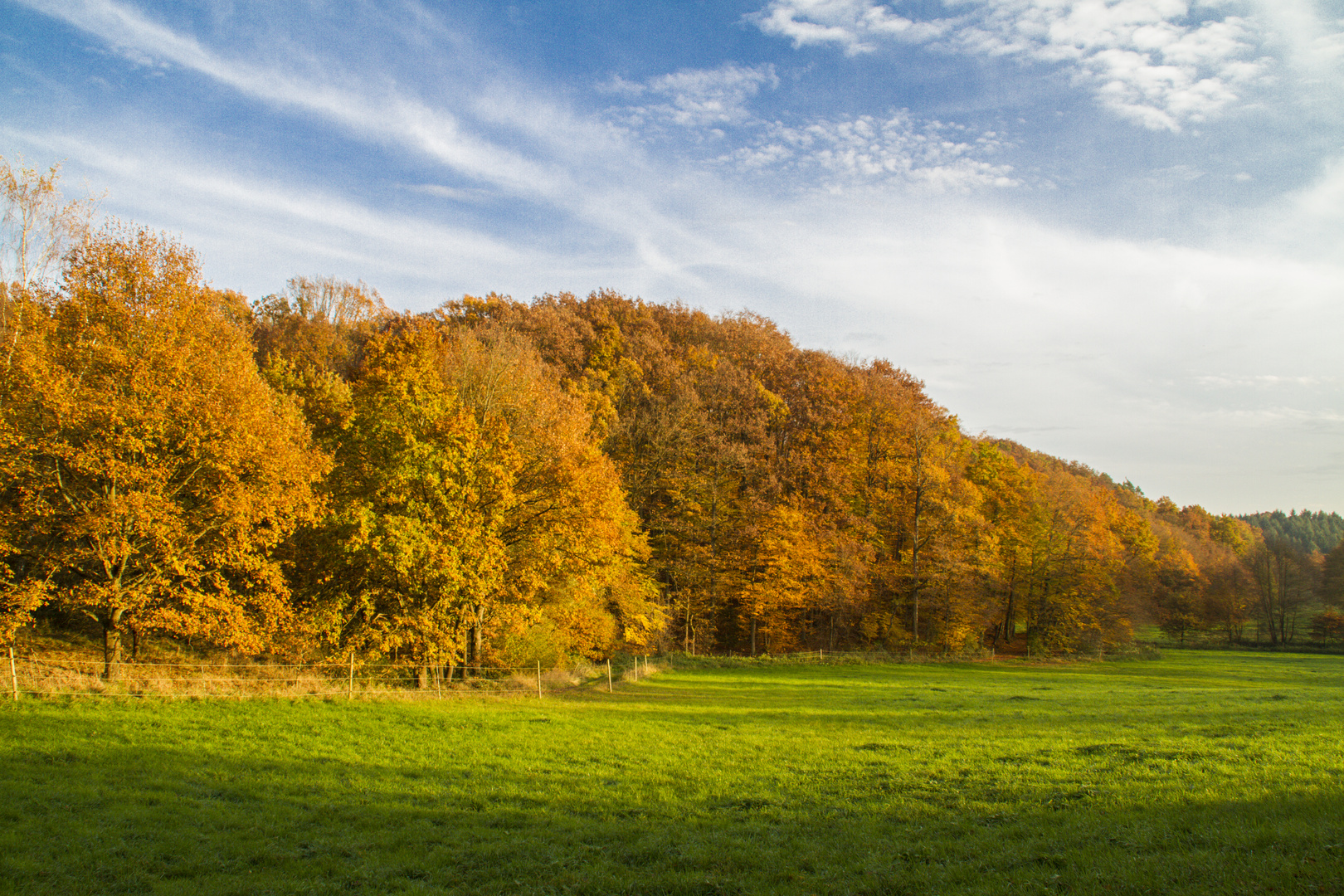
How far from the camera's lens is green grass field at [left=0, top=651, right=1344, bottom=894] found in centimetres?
791

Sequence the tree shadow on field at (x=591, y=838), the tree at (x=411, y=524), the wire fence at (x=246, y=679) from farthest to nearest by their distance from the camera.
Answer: the tree at (x=411, y=524) < the wire fence at (x=246, y=679) < the tree shadow on field at (x=591, y=838)

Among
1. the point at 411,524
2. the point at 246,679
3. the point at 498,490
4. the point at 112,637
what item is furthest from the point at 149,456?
the point at 498,490

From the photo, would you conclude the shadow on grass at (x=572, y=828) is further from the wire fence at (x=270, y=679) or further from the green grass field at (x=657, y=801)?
the wire fence at (x=270, y=679)

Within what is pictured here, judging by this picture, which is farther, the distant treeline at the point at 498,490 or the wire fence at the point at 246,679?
the distant treeline at the point at 498,490

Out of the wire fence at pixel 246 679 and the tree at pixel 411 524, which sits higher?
the tree at pixel 411 524

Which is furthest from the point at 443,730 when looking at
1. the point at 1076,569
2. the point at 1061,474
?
the point at 1061,474

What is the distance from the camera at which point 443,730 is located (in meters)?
17.4

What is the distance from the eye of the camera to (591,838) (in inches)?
387

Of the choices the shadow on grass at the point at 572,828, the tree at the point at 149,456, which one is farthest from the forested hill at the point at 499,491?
the shadow on grass at the point at 572,828

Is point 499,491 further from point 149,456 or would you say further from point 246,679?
point 149,456

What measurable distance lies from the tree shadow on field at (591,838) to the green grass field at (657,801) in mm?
45

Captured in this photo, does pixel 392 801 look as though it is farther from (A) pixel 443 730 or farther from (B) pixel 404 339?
(B) pixel 404 339

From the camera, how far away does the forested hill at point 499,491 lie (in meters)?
20.1

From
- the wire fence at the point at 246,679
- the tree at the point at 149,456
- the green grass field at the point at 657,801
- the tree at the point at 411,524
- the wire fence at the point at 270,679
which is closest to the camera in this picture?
the green grass field at the point at 657,801
